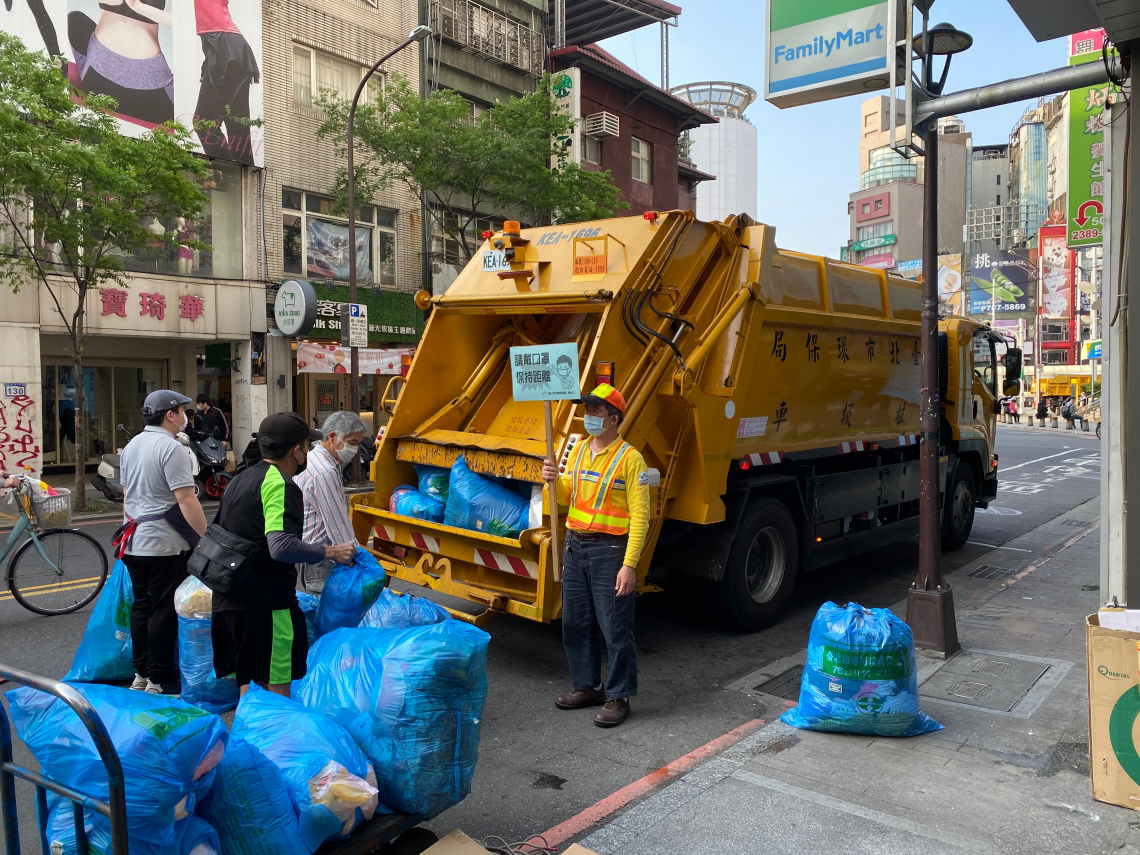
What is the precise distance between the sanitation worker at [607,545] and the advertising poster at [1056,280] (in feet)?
171

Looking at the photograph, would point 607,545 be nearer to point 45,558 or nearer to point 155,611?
point 155,611

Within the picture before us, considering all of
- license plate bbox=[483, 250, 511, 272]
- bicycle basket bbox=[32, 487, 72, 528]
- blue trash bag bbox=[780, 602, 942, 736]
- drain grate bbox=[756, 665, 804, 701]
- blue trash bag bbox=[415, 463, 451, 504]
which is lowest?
drain grate bbox=[756, 665, 804, 701]

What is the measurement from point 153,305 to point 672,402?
1370 cm

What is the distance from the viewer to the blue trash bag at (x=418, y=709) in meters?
2.98

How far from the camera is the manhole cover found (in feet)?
16.2

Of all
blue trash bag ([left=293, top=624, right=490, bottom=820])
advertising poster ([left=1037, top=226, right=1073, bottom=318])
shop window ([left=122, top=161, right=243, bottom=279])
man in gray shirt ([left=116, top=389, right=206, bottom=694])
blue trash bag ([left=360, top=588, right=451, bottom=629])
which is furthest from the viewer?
advertising poster ([left=1037, top=226, right=1073, bottom=318])

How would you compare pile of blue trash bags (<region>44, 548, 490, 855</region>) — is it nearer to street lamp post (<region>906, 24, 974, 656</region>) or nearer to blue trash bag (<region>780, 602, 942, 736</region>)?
blue trash bag (<region>780, 602, 942, 736</region>)

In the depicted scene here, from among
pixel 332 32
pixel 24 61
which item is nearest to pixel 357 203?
pixel 332 32

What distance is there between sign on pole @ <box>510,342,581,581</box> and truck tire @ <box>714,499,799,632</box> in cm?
161

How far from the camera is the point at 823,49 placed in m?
5.72

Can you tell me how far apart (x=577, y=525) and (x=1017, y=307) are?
197 ft

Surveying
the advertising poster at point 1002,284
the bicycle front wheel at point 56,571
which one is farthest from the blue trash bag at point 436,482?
the advertising poster at point 1002,284

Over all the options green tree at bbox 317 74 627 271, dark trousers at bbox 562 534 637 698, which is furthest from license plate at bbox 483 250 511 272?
green tree at bbox 317 74 627 271

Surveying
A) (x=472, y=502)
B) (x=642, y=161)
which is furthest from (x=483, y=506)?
(x=642, y=161)
